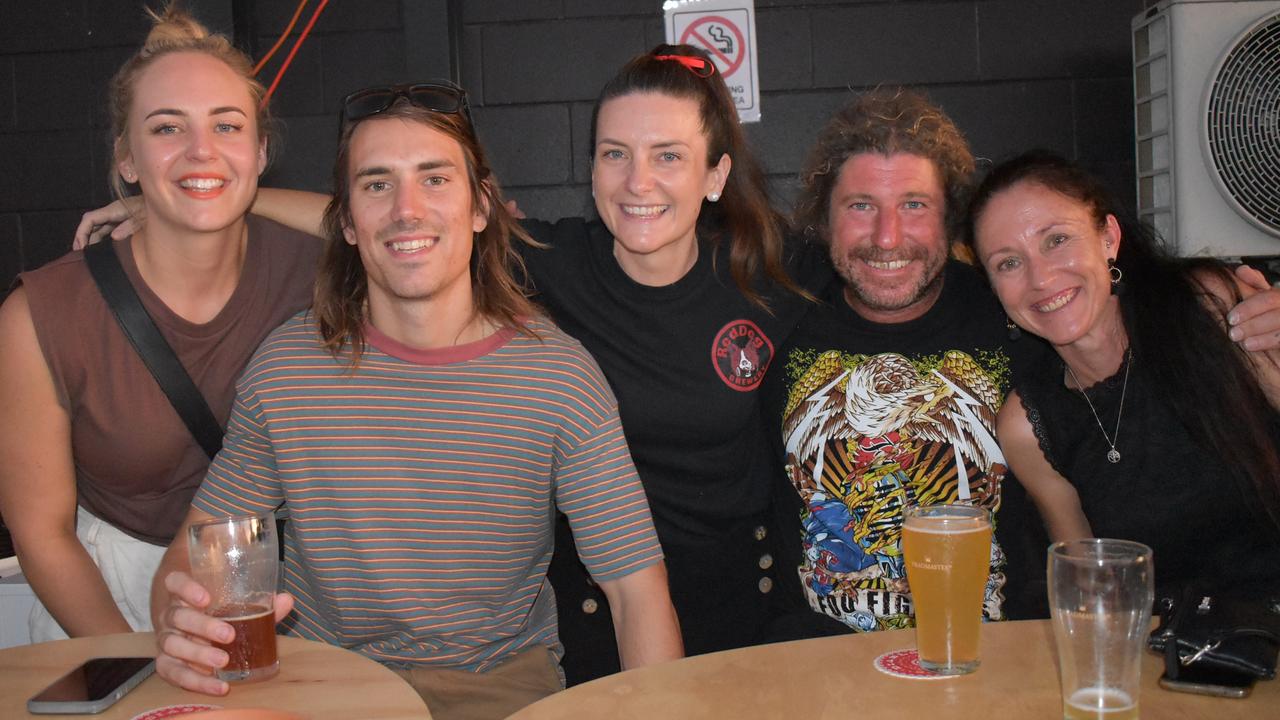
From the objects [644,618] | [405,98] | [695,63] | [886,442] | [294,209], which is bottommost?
[644,618]

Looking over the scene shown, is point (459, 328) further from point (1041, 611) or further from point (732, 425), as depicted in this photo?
point (1041, 611)

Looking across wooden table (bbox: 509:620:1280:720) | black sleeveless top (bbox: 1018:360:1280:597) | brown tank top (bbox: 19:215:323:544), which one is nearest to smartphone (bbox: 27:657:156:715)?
wooden table (bbox: 509:620:1280:720)

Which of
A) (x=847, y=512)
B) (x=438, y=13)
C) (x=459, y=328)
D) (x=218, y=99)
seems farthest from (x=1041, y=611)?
(x=438, y=13)

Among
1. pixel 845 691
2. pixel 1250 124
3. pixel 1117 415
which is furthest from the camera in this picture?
pixel 1250 124

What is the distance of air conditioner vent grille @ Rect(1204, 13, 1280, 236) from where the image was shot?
268 centimetres

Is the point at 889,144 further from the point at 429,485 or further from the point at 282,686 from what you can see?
the point at 282,686

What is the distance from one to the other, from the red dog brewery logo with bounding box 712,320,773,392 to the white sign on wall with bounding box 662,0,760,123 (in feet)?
4.71

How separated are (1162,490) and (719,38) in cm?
214

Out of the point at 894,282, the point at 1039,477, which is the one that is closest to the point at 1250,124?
the point at 894,282

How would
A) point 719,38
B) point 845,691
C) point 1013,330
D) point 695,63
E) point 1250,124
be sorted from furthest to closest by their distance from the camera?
point 719,38 → point 1250,124 → point 695,63 → point 1013,330 → point 845,691

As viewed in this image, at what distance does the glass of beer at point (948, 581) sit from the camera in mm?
1088

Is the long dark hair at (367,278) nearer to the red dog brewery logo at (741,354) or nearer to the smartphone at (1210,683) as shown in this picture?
the red dog brewery logo at (741,354)

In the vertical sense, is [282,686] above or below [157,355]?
below

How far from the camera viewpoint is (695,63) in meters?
2.25
